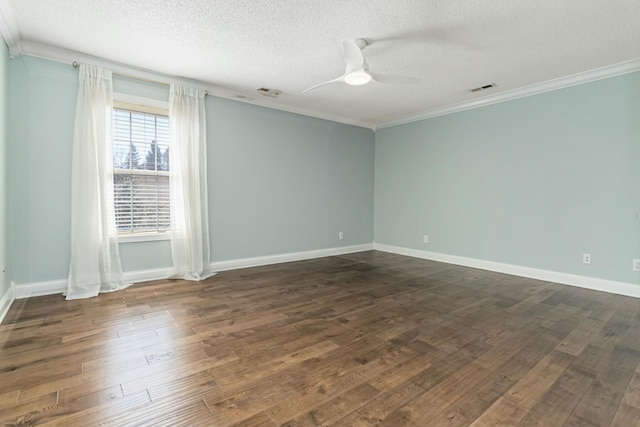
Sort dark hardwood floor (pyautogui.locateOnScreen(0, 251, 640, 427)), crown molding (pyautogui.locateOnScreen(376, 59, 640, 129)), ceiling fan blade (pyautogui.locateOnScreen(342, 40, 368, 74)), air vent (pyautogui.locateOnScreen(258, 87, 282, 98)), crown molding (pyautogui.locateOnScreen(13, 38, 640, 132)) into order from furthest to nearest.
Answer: air vent (pyautogui.locateOnScreen(258, 87, 282, 98))
crown molding (pyautogui.locateOnScreen(376, 59, 640, 129))
crown molding (pyautogui.locateOnScreen(13, 38, 640, 132))
ceiling fan blade (pyautogui.locateOnScreen(342, 40, 368, 74))
dark hardwood floor (pyautogui.locateOnScreen(0, 251, 640, 427))

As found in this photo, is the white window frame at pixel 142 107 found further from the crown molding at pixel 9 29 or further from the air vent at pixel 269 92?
the air vent at pixel 269 92

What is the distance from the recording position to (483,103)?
179 inches

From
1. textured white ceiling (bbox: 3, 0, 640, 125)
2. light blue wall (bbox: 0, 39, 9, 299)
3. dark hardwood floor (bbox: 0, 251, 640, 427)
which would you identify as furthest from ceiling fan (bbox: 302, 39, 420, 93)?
light blue wall (bbox: 0, 39, 9, 299)

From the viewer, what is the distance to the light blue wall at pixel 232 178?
3098 mm

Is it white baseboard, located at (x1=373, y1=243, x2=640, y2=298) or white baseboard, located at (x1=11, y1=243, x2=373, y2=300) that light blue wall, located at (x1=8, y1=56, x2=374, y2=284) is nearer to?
white baseboard, located at (x1=11, y1=243, x2=373, y2=300)

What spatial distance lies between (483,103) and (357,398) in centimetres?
453

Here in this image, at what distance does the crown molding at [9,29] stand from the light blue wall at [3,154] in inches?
2.8

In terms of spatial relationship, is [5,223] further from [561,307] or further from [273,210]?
[561,307]

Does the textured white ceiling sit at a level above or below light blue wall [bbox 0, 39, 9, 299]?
above

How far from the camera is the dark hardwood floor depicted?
1507mm

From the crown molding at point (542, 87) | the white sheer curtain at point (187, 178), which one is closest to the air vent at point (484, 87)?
the crown molding at point (542, 87)

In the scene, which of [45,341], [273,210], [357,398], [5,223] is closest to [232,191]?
[273,210]

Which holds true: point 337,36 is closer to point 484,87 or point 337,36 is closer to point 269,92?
point 269,92

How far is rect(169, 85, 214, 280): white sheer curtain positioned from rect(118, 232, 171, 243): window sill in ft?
0.42
